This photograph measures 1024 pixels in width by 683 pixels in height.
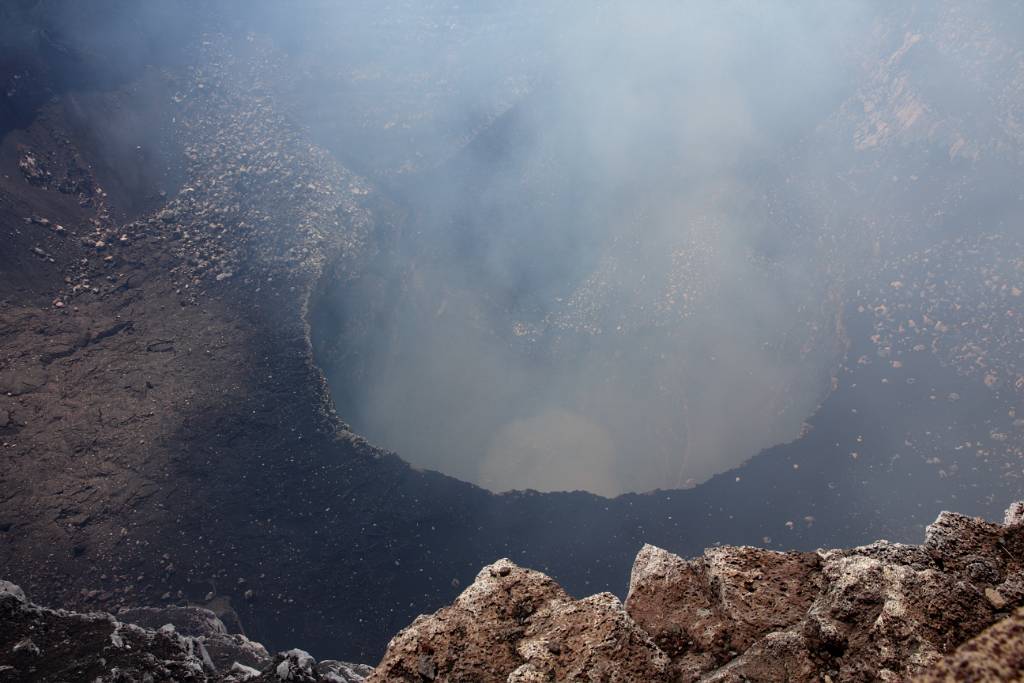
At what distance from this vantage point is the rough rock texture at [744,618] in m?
3.21

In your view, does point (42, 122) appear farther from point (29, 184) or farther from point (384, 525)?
point (384, 525)

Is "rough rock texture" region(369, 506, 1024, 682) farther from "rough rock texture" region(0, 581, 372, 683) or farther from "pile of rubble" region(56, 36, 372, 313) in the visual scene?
"pile of rubble" region(56, 36, 372, 313)

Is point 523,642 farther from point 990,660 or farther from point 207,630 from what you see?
point 207,630

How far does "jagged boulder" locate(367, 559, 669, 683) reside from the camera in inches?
139

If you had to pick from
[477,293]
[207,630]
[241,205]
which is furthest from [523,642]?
[241,205]

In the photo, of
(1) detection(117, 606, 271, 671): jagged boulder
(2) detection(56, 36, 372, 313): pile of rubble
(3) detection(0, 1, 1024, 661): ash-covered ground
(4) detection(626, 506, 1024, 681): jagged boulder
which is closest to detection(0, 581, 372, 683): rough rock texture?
(1) detection(117, 606, 271, 671): jagged boulder

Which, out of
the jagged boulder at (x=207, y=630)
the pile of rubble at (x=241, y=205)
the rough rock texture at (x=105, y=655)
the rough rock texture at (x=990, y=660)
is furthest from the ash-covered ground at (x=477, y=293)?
the rough rock texture at (x=990, y=660)

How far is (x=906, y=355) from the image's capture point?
13148 mm

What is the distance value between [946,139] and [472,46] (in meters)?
12.6

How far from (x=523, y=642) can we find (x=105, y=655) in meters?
5.50

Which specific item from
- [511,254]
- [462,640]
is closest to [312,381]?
[511,254]

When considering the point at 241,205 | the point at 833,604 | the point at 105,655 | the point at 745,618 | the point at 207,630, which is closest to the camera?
the point at 833,604

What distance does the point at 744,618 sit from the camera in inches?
149

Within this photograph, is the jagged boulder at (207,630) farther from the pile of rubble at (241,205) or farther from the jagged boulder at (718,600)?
the jagged boulder at (718,600)
